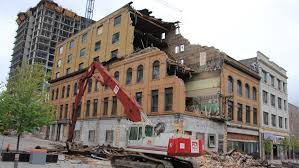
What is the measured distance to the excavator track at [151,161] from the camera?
1608 cm

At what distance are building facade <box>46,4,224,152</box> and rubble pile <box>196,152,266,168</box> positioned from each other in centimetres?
478

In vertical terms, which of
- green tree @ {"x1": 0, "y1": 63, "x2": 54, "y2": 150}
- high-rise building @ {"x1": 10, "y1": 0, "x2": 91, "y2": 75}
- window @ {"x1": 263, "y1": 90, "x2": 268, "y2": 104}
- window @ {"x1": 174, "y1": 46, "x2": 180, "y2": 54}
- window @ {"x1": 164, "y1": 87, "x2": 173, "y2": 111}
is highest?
high-rise building @ {"x1": 10, "y1": 0, "x2": 91, "y2": 75}

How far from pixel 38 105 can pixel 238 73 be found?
81.2 ft

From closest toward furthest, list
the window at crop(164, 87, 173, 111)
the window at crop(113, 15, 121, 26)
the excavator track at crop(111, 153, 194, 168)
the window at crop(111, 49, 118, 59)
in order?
the excavator track at crop(111, 153, 194, 168) → the window at crop(164, 87, 173, 111) → the window at crop(111, 49, 118, 59) → the window at crop(113, 15, 121, 26)

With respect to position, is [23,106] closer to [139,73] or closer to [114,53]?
[139,73]

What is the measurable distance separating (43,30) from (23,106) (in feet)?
344

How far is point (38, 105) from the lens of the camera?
2494 cm

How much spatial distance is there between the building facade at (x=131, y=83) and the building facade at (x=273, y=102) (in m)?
11.3

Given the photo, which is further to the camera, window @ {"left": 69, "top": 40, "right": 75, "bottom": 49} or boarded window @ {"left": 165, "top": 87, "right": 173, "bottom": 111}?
window @ {"left": 69, "top": 40, "right": 75, "bottom": 49}

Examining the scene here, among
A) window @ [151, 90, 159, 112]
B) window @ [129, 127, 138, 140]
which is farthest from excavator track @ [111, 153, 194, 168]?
window @ [151, 90, 159, 112]

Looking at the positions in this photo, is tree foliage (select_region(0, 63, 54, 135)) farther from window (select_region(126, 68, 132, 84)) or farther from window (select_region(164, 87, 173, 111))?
window (select_region(126, 68, 132, 84))

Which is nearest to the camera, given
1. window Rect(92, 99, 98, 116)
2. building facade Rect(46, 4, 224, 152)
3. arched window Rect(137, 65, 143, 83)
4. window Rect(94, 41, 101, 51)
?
building facade Rect(46, 4, 224, 152)

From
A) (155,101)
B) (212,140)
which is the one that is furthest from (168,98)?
(212,140)

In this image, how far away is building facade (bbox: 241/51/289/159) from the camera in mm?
43406
